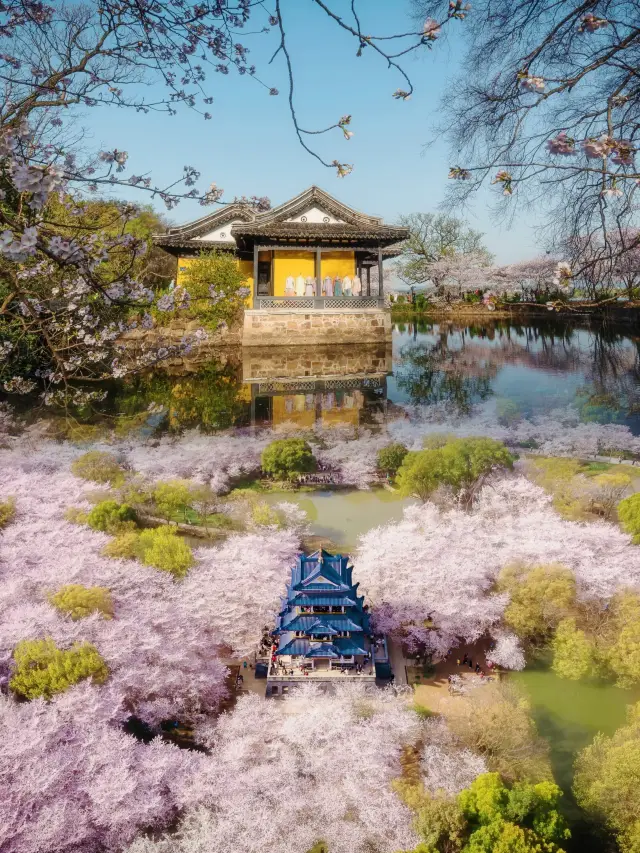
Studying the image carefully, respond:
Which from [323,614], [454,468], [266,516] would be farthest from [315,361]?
[323,614]

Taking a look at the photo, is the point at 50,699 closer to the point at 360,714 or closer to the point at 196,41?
the point at 360,714

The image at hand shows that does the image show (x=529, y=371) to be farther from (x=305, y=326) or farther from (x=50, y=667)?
(x=50, y=667)

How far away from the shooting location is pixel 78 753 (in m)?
3.91

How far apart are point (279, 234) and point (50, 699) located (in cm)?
1449

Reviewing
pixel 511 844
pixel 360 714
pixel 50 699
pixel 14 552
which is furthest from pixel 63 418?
pixel 511 844

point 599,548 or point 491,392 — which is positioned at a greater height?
point 491,392

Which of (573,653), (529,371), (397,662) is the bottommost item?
(397,662)

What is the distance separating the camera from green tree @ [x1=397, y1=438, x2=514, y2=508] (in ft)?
22.9

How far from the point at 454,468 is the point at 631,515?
190 cm

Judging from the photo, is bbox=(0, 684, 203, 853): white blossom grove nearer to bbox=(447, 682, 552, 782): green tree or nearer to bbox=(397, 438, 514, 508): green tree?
bbox=(447, 682, 552, 782): green tree

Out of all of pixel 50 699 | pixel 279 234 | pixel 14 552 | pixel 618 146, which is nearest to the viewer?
pixel 618 146

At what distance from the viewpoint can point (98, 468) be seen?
288 inches

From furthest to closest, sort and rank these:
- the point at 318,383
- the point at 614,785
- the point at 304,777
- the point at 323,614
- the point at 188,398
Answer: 1. the point at 318,383
2. the point at 188,398
3. the point at 323,614
4. the point at 304,777
5. the point at 614,785

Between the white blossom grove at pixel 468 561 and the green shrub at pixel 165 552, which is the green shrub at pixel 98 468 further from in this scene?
the white blossom grove at pixel 468 561
